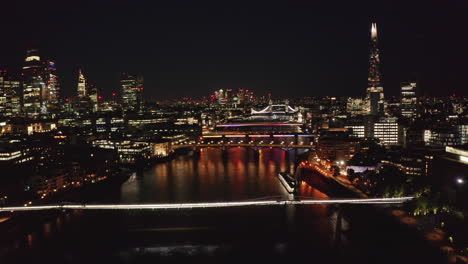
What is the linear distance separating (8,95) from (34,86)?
Result: 3.20 m

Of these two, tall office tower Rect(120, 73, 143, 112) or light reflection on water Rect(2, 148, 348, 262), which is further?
tall office tower Rect(120, 73, 143, 112)

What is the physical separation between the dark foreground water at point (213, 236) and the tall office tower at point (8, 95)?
16.3 m

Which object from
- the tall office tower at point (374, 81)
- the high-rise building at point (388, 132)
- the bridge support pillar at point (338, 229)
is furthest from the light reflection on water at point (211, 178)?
the tall office tower at point (374, 81)

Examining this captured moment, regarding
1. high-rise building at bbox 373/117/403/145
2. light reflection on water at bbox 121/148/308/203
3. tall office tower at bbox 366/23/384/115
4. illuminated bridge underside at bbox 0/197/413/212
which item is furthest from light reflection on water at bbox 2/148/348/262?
tall office tower at bbox 366/23/384/115

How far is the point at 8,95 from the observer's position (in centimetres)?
2084

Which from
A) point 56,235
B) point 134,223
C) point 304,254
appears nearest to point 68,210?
point 56,235

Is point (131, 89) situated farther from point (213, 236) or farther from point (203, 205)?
point (213, 236)

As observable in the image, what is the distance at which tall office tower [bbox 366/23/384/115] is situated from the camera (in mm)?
21875

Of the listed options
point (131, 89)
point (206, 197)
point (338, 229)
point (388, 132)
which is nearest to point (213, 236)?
point (338, 229)

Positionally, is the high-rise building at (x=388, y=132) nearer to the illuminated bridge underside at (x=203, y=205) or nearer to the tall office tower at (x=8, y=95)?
the illuminated bridge underside at (x=203, y=205)

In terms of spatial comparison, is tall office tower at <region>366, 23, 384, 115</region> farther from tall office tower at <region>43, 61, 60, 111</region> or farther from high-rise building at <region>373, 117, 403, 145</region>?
tall office tower at <region>43, 61, 60, 111</region>

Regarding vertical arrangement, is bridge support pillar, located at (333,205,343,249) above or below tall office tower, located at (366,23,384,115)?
below

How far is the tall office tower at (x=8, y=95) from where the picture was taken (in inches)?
802

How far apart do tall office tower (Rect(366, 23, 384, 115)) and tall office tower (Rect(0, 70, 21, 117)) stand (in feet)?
60.1
